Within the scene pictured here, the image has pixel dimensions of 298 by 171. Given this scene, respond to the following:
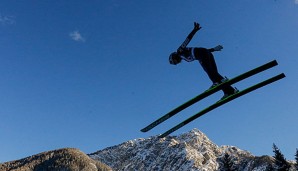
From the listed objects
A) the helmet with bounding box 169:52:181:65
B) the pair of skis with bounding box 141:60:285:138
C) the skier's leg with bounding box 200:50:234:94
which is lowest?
the pair of skis with bounding box 141:60:285:138

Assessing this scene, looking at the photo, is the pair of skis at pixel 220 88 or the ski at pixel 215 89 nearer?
the ski at pixel 215 89

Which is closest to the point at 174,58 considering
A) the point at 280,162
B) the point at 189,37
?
the point at 189,37

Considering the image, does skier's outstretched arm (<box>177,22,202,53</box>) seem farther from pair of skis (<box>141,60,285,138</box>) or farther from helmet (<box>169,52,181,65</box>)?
pair of skis (<box>141,60,285,138</box>)

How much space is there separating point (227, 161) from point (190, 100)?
135 ft

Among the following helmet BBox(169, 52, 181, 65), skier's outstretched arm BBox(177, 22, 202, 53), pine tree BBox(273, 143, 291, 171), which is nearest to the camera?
skier's outstretched arm BBox(177, 22, 202, 53)

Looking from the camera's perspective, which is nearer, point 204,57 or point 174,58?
point 204,57

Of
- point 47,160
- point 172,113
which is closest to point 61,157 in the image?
→ point 47,160

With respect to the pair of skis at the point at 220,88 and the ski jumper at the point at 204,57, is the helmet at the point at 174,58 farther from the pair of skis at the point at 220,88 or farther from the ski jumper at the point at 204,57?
the pair of skis at the point at 220,88

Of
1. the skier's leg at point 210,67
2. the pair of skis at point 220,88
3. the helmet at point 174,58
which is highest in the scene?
the helmet at point 174,58

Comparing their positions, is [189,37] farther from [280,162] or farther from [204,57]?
[280,162]

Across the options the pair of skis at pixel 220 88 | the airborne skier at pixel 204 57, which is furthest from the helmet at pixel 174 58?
the pair of skis at pixel 220 88

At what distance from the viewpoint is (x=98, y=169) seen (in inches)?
7052

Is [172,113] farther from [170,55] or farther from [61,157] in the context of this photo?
[61,157]

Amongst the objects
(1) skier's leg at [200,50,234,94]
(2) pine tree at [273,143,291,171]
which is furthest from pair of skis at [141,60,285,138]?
(2) pine tree at [273,143,291,171]
